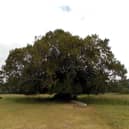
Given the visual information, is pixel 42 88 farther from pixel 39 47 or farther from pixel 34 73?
pixel 39 47

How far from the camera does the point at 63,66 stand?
3531 cm

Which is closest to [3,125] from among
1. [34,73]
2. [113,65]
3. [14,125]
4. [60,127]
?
[14,125]

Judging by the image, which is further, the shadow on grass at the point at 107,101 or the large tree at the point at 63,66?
the large tree at the point at 63,66

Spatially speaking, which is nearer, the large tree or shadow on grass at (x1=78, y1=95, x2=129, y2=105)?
shadow on grass at (x1=78, y1=95, x2=129, y2=105)

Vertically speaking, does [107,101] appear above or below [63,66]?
below

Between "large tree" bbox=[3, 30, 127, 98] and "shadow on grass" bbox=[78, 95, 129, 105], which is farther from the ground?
"large tree" bbox=[3, 30, 127, 98]

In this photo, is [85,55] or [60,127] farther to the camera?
[85,55]

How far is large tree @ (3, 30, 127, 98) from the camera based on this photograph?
34.0 meters

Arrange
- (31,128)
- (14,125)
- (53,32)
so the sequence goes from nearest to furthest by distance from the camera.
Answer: (31,128), (14,125), (53,32)

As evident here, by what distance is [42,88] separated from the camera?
35062 millimetres

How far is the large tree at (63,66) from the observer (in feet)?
112

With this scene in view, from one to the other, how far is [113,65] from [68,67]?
16.6 ft

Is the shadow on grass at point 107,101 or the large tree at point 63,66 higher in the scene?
the large tree at point 63,66


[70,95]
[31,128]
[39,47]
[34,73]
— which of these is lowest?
[31,128]
